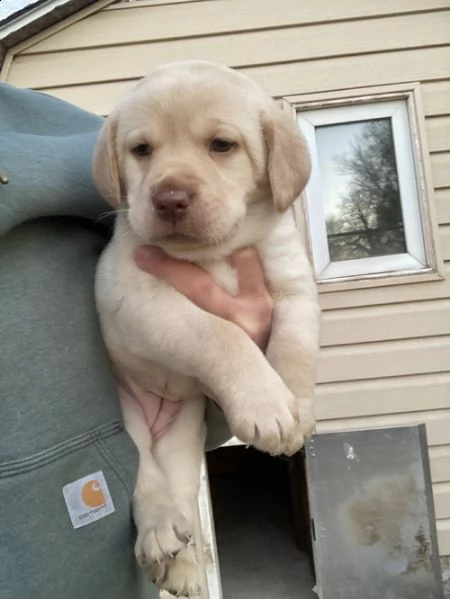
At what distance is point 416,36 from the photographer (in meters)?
4.27

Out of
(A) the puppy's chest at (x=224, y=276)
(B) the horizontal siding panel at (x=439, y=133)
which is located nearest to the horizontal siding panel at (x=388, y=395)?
(B) the horizontal siding panel at (x=439, y=133)

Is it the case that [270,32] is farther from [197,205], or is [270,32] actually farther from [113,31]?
[197,205]

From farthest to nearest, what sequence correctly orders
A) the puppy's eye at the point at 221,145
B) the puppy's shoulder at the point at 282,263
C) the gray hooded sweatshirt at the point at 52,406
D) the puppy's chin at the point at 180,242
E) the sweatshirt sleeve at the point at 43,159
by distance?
the puppy's shoulder at the point at 282,263 < the puppy's eye at the point at 221,145 < the puppy's chin at the point at 180,242 < the sweatshirt sleeve at the point at 43,159 < the gray hooded sweatshirt at the point at 52,406

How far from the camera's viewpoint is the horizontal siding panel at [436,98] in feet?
13.8

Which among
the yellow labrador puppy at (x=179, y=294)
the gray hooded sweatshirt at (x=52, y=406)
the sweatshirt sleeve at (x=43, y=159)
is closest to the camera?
the gray hooded sweatshirt at (x=52, y=406)

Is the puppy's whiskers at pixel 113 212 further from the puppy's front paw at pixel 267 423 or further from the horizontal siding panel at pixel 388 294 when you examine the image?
the horizontal siding panel at pixel 388 294

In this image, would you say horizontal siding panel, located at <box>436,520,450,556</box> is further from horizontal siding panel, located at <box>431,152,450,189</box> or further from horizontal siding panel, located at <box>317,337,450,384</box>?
horizontal siding panel, located at <box>431,152,450,189</box>

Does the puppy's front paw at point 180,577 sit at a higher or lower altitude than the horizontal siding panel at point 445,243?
lower

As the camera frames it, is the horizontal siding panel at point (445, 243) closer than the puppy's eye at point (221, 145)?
No

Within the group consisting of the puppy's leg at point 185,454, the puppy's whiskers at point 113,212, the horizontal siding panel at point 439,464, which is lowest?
the horizontal siding panel at point 439,464

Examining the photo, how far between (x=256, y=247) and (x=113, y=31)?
2951 mm

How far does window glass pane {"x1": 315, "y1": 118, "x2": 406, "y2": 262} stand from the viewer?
428 centimetres

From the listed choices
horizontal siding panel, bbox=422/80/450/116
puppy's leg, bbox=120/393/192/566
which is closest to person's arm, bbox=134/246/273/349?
puppy's leg, bbox=120/393/192/566

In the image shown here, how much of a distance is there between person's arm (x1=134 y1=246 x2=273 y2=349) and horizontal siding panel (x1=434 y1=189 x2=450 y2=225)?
8.83 ft
